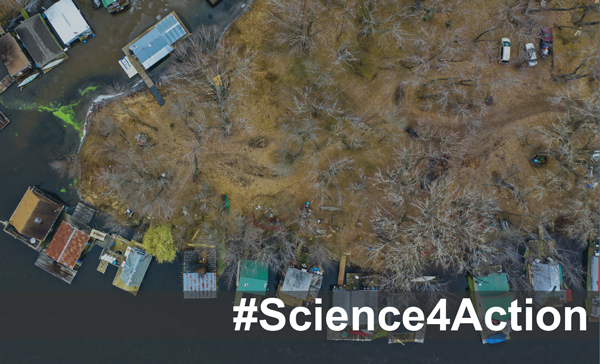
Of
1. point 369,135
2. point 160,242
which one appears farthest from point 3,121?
point 369,135

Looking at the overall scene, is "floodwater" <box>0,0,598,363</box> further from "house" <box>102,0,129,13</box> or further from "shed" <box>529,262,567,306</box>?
"shed" <box>529,262,567,306</box>

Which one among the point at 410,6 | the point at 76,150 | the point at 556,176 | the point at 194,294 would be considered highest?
the point at 410,6

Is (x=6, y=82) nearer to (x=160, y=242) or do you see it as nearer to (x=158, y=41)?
(x=158, y=41)

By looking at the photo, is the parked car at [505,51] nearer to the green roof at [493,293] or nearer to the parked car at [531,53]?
the parked car at [531,53]

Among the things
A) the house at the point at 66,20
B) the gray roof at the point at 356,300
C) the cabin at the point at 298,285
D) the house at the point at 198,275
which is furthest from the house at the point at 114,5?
the gray roof at the point at 356,300

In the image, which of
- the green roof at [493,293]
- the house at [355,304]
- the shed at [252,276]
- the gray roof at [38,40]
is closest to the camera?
the green roof at [493,293]

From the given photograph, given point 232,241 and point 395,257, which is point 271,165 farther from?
point 395,257

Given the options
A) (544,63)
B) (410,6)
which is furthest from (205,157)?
(544,63)
